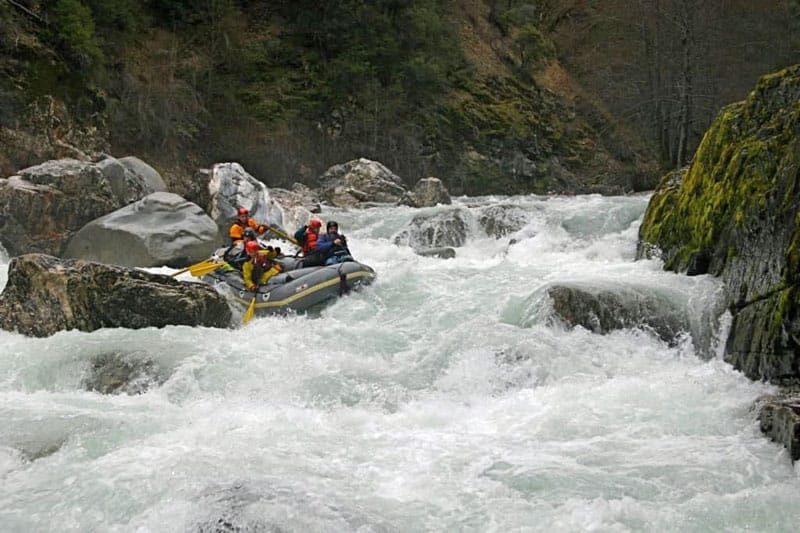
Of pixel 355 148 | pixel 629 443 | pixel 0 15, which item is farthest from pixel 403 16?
pixel 629 443

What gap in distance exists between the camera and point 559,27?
3216cm

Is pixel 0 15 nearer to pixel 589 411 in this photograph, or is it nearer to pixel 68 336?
pixel 68 336

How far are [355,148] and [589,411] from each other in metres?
17.0

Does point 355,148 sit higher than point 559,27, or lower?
lower

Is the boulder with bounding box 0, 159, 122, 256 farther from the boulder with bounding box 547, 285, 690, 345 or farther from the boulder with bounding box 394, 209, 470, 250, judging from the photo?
the boulder with bounding box 547, 285, 690, 345

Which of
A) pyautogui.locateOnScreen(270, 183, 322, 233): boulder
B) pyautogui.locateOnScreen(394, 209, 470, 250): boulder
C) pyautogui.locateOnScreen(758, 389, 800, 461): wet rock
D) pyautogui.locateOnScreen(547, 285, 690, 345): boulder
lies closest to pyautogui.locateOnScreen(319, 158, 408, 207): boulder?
pyautogui.locateOnScreen(270, 183, 322, 233): boulder

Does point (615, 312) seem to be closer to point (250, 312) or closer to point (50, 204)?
point (250, 312)

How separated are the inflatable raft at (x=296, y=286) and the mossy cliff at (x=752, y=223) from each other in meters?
3.86

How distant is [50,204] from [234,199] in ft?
10.5

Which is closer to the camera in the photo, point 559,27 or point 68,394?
point 68,394

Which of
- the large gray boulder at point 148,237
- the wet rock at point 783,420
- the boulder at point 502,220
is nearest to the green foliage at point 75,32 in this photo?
the large gray boulder at point 148,237

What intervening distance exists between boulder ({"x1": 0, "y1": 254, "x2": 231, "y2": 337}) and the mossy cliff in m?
5.35

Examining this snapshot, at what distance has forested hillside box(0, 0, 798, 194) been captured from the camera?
16.2m

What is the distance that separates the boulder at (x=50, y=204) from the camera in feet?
37.3
